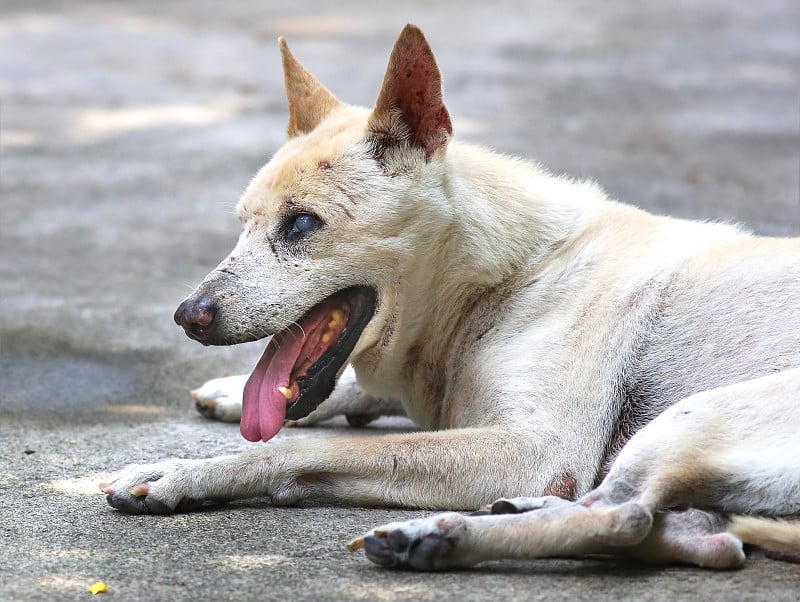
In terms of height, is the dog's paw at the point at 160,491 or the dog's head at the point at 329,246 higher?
the dog's head at the point at 329,246

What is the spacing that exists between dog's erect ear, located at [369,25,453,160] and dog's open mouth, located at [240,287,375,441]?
1.77 feet

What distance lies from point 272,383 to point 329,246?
0.49 meters

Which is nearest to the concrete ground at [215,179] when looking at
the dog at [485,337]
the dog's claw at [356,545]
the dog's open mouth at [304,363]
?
the dog's claw at [356,545]

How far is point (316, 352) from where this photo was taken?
167 inches

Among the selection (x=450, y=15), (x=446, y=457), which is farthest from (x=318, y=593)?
(x=450, y=15)

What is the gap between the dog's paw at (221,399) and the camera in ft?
17.1

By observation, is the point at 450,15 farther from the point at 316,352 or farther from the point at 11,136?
the point at 316,352

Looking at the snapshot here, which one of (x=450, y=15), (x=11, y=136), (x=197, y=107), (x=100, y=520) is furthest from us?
(x=450, y=15)

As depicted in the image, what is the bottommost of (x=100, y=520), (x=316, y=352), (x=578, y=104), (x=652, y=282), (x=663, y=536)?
(x=100, y=520)

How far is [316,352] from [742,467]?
4.70ft

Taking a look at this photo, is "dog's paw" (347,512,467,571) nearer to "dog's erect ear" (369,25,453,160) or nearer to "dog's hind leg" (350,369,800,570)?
"dog's hind leg" (350,369,800,570)

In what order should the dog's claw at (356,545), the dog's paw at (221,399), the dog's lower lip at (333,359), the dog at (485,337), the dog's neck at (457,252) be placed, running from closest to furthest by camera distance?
the dog's claw at (356,545)
the dog at (485,337)
the dog's lower lip at (333,359)
the dog's neck at (457,252)
the dog's paw at (221,399)

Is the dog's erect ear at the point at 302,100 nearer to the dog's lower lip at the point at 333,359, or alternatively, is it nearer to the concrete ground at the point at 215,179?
the dog's lower lip at the point at 333,359

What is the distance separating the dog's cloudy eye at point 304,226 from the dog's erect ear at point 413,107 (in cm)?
35
